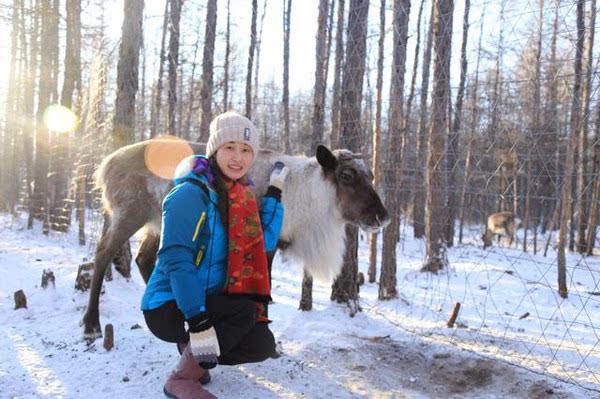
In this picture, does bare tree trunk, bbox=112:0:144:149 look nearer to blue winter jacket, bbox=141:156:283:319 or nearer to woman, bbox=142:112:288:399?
woman, bbox=142:112:288:399

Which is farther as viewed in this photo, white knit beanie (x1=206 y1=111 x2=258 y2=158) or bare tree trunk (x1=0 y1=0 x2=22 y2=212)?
bare tree trunk (x1=0 y1=0 x2=22 y2=212)

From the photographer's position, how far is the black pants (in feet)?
8.29

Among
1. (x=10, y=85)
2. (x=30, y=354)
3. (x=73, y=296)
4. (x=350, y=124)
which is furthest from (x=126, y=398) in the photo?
(x=10, y=85)

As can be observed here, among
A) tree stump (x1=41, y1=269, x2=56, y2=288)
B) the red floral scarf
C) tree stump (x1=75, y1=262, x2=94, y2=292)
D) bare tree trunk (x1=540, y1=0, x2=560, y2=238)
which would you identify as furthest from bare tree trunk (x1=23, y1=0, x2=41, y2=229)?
bare tree trunk (x1=540, y1=0, x2=560, y2=238)

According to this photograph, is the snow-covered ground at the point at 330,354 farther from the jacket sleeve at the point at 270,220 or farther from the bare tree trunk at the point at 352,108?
the jacket sleeve at the point at 270,220

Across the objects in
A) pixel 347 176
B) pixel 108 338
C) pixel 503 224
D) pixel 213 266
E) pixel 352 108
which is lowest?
pixel 503 224

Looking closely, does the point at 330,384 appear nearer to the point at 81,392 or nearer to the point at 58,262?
the point at 81,392

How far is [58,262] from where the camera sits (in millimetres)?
8367

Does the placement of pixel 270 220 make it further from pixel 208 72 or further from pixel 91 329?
pixel 208 72

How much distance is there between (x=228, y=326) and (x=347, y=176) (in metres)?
1.73

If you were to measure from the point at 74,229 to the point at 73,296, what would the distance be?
10.8m

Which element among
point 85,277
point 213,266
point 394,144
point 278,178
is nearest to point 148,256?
point 85,277

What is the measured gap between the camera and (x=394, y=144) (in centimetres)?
567

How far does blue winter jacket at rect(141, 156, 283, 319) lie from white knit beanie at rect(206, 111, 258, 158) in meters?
0.26
